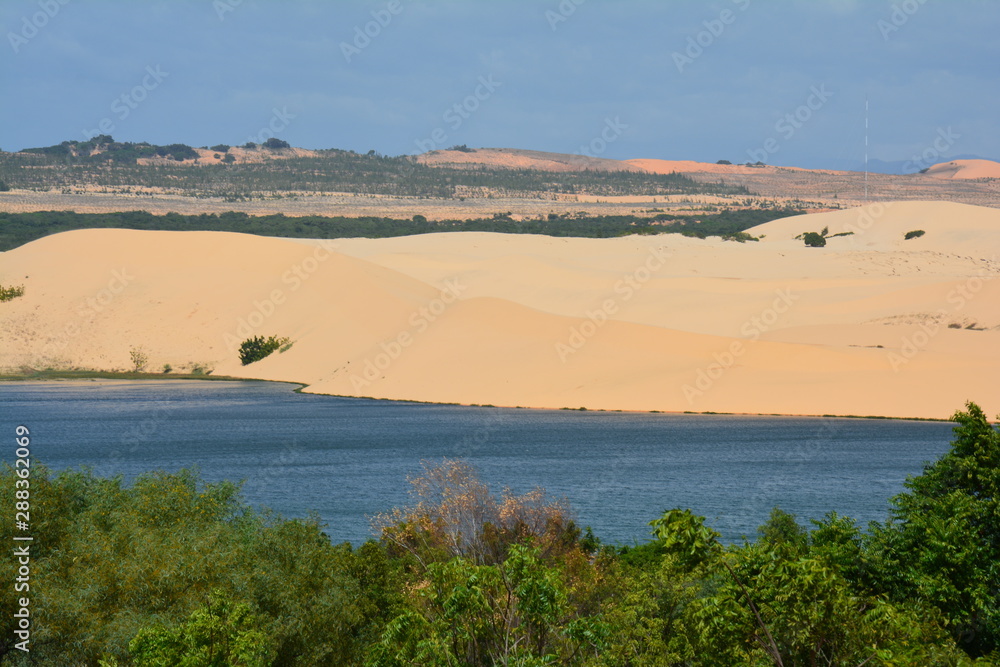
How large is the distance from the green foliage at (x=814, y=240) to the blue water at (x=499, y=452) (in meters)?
52.9

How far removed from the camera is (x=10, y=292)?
82500mm

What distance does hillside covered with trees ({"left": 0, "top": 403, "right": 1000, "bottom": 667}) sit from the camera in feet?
34.4

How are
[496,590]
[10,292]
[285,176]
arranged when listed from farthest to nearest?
[285,176] < [10,292] < [496,590]

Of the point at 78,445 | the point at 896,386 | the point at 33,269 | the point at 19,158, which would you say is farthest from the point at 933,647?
the point at 19,158

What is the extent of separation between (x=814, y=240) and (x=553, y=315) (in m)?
42.9

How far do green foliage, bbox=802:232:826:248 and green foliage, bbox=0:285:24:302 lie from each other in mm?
64234

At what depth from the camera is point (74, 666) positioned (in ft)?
45.3

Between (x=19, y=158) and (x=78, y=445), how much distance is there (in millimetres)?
140181

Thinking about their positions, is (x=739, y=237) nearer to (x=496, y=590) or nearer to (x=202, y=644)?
(x=496, y=590)

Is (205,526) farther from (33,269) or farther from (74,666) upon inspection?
(33,269)

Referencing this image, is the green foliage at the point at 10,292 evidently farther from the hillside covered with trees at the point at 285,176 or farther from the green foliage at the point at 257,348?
the hillside covered with trees at the point at 285,176

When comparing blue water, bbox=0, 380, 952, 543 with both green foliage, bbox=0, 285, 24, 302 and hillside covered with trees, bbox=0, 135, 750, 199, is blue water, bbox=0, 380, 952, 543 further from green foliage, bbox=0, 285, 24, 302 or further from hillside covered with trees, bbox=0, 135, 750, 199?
hillside covered with trees, bbox=0, 135, 750, 199

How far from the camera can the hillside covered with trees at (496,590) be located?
1048cm

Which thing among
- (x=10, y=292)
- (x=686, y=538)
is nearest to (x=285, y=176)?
(x=10, y=292)
